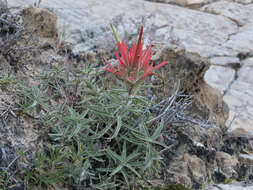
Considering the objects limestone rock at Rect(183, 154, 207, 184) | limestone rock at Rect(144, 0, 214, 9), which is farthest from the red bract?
limestone rock at Rect(144, 0, 214, 9)

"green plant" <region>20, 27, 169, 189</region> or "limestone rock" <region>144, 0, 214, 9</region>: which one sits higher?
"limestone rock" <region>144, 0, 214, 9</region>

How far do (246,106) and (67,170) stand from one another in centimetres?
225

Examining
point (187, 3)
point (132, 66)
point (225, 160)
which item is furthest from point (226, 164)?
point (187, 3)

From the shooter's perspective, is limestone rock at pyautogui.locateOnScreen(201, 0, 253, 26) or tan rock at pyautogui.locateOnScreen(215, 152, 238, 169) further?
limestone rock at pyautogui.locateOnScreen(201, 0, 253, 26)

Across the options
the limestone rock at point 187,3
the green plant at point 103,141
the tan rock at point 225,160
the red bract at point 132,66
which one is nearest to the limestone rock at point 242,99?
the tan rock at point 225,160

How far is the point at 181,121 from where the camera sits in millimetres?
1880

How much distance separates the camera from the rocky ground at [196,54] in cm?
199

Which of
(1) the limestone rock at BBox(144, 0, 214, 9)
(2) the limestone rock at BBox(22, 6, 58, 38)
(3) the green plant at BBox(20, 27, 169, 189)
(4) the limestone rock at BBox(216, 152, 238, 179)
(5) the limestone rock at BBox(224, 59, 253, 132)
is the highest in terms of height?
(1) the limestone rock at BBox(144, 0, 214, 9)

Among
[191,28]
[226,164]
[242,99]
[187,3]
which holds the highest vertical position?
[187,3]

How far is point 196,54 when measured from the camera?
103 inches

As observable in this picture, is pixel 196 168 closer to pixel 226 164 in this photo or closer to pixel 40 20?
pixel 226 164

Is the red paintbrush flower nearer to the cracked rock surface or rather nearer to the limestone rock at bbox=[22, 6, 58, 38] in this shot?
the cracked rock surface

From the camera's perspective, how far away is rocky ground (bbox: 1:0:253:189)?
1.99 meters

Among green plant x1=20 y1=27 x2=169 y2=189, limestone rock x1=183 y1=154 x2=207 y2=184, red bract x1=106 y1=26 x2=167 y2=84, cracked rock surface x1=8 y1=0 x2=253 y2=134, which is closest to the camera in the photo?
red bract x1=106 y1=26 x2=167 y2=84
